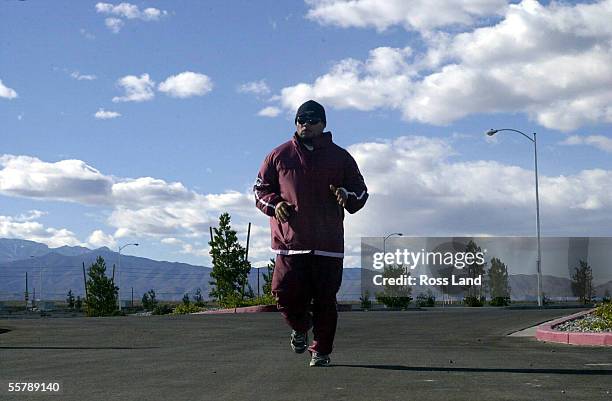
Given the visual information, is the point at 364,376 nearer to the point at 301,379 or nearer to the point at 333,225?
the point at 301,379

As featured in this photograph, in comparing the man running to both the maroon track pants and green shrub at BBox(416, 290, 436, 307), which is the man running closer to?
the maroon track pants

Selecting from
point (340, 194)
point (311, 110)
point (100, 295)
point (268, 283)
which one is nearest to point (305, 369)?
point (340, 194)

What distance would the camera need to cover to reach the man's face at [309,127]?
7.46 meters

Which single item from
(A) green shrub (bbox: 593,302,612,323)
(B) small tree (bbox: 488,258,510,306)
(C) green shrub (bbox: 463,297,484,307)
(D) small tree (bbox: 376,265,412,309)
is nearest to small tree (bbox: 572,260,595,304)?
(B) small tree (bbox: 488,258,510,306)

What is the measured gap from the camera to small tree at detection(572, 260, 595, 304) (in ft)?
196

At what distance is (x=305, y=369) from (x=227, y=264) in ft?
136

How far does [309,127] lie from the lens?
7465mm

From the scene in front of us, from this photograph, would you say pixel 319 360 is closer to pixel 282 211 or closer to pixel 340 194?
pixel 282 211

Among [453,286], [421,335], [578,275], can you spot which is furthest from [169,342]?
[453,286]

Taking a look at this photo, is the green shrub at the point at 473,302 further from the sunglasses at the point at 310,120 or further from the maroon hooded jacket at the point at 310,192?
the sunglasses at the point at 310,120

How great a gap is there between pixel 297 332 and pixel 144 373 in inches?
56.6

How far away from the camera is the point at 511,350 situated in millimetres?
9516

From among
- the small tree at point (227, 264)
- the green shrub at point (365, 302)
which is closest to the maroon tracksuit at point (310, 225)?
the small tree at point (227, 264)

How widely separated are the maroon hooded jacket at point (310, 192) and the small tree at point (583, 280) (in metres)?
55.4
